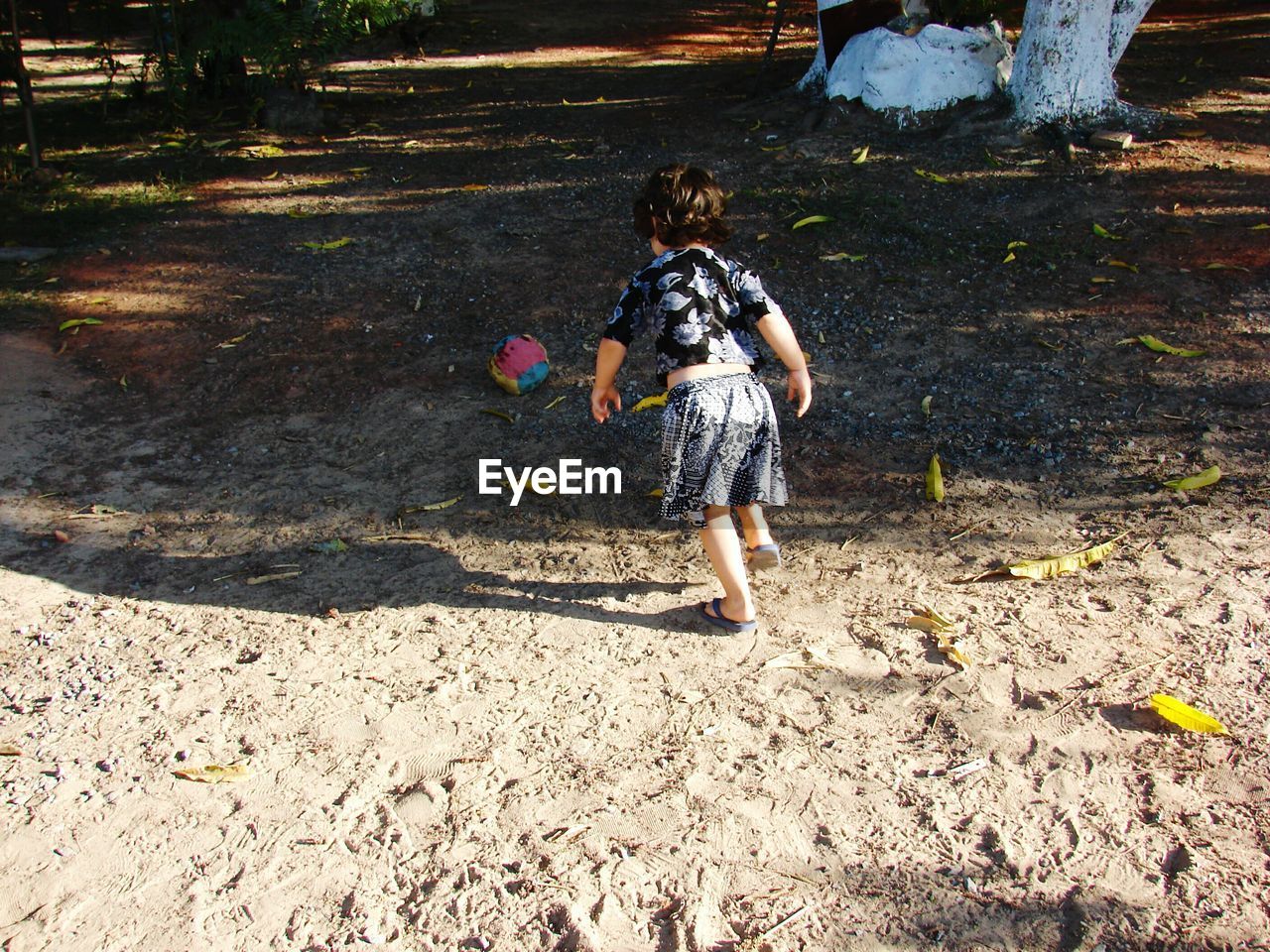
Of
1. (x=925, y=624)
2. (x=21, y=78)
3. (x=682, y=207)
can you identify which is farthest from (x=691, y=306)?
(x=21, y=78)

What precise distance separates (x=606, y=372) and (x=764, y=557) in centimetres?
85

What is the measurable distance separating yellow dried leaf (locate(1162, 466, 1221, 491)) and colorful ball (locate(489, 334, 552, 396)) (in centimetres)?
282

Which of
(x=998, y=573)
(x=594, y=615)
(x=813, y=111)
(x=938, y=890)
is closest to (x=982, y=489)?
(x=998, y=573)

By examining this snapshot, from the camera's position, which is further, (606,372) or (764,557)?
(764,557)

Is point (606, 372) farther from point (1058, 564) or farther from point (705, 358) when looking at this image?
point (1058, 564)

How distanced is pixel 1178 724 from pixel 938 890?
0.98m

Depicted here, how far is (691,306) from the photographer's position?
10.5 ft

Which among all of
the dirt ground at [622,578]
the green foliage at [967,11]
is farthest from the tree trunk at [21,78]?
the green foliage at [967,11]

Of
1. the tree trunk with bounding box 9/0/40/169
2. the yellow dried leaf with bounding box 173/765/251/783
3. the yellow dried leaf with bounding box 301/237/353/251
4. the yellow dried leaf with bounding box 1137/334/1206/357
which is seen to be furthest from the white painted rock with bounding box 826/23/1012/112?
the yellow dried leaf with bounding box 173/765/251/783

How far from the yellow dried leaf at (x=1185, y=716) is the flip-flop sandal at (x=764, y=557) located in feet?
4.02

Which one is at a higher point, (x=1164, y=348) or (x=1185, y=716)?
(x=1164, y=348)

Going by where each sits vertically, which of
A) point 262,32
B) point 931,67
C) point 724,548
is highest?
point 262,32

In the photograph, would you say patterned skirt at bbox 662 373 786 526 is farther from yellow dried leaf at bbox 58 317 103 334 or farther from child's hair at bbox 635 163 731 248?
yellow dried leaf at bbox 58 317 103 334

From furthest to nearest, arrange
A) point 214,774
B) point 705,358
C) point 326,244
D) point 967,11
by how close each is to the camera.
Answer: point 967,11 → point 326,244 → point 705,358 → point 214,774
